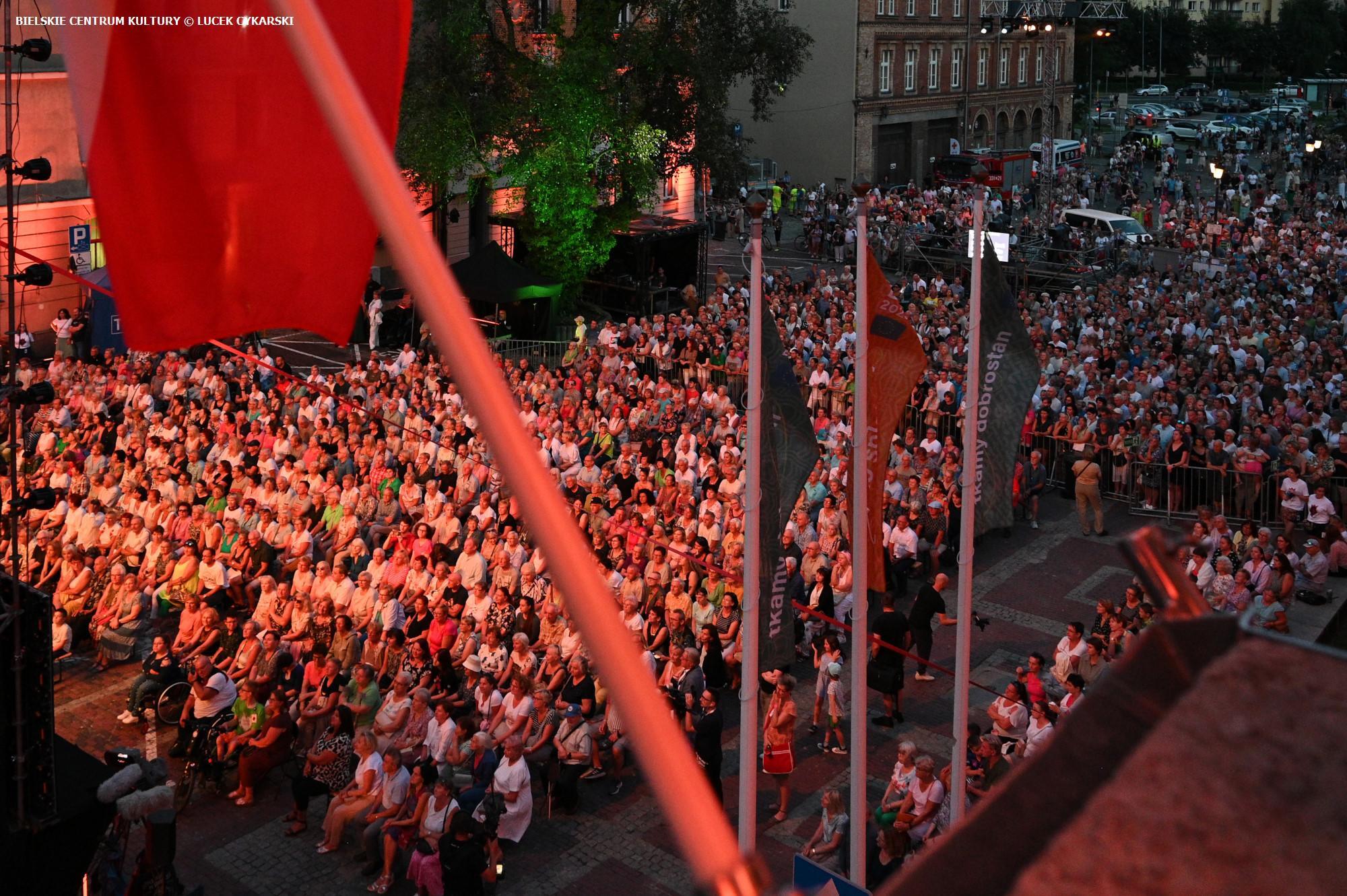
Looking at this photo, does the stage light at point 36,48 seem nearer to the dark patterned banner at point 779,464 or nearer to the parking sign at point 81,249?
the dark patterned banner at point 779,464

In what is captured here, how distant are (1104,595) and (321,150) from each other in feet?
45.3

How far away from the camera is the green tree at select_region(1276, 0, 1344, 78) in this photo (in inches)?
3979

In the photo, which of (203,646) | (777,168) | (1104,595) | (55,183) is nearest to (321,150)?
(203,646)

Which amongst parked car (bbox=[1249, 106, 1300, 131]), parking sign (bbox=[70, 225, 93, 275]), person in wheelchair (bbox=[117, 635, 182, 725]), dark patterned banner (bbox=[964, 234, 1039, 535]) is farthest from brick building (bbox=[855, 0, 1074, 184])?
dark patterned banner (bbox=[964, 234, 1039, 535])

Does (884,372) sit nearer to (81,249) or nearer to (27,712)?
(27,712)

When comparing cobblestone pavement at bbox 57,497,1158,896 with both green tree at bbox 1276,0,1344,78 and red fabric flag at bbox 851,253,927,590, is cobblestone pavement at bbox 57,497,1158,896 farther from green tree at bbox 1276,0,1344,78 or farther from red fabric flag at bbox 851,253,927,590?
green tree at bbox 1276,0,1344,78

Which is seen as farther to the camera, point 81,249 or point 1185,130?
point 1185,130

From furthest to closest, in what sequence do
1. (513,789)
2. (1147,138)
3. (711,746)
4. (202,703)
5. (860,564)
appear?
(1147,138) → (202,703) → (711,746) → (513,789) → (860,564)

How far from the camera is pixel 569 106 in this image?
1257 inches

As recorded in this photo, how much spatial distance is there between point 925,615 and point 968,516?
18.3ft

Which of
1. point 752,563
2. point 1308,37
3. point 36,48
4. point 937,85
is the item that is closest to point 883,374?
point 752,563

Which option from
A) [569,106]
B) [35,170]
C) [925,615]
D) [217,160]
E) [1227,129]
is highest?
[1227,129]

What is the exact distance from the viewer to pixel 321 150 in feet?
20.9

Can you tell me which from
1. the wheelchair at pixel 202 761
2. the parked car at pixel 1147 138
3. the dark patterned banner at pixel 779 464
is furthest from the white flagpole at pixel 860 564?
the parked car at pixel 1147 138
